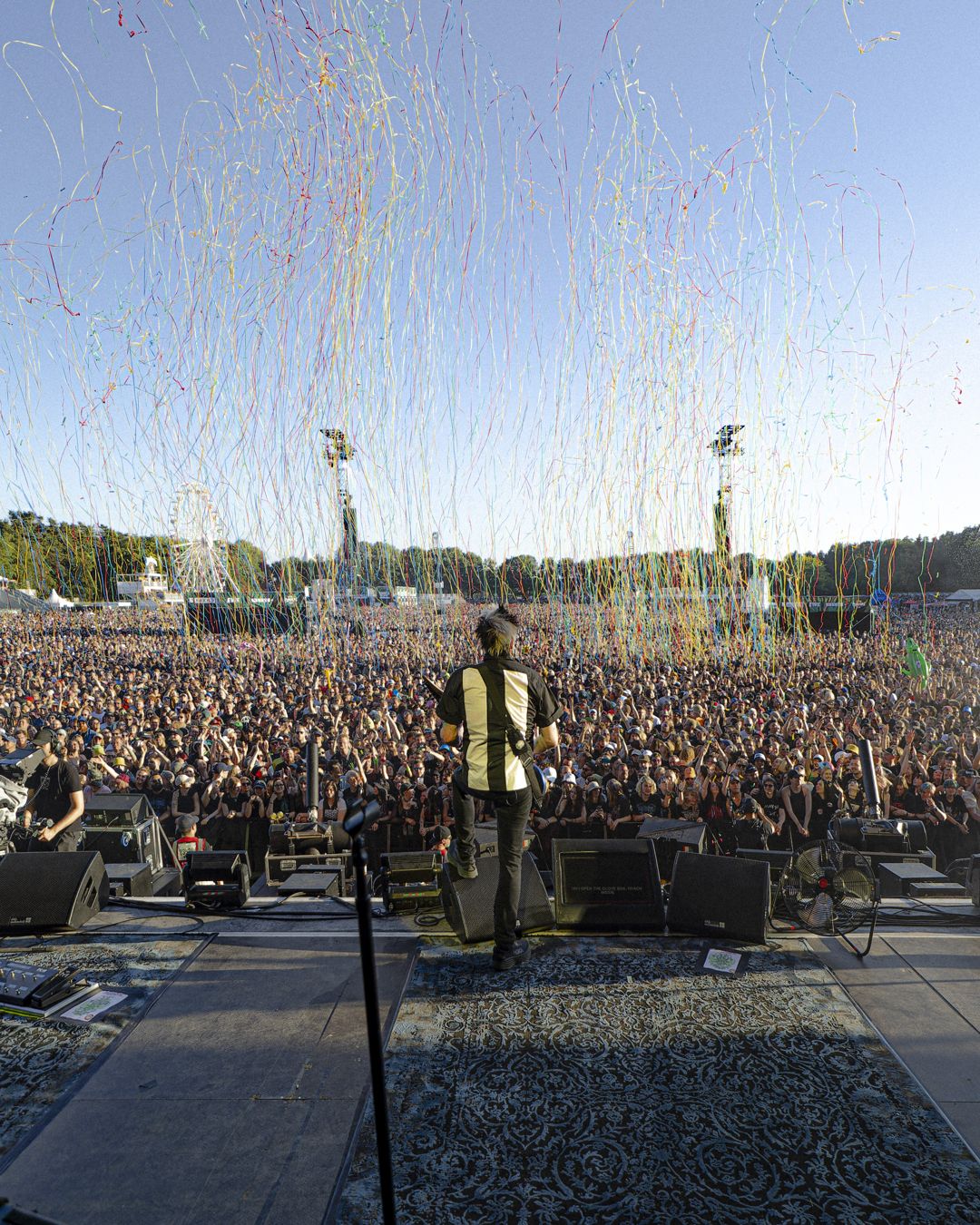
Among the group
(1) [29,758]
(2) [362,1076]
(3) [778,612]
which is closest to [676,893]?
(2) [362,1076]

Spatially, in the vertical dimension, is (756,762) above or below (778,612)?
below

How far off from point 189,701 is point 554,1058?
10.9 m

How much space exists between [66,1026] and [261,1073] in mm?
956

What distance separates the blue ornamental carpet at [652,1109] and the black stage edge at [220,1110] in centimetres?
16

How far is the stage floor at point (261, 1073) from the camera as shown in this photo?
1.99 m

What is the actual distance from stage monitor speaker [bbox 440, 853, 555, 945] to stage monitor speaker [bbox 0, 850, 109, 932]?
2.01m

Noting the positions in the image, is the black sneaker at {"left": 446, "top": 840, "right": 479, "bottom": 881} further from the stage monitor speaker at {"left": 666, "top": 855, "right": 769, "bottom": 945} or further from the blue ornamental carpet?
the stage monitor speaker at {"left": 666, "top": 855, "right": 769, "bottom": 945}

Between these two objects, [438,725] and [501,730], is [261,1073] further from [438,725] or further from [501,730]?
[438,725]

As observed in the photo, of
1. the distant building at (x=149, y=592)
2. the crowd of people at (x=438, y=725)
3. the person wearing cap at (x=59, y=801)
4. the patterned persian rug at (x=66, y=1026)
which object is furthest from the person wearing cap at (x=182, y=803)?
the distant building at (x=149, y=592)

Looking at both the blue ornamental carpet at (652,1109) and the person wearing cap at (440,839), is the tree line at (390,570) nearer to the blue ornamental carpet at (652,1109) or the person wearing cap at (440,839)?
the person wearing cap at (440,839)

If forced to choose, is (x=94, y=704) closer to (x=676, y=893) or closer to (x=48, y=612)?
(x=48, y=612)

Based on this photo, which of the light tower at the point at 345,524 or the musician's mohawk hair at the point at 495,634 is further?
the light tower at the point at 345,524

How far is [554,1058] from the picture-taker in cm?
256

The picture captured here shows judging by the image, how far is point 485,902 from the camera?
3580mm
